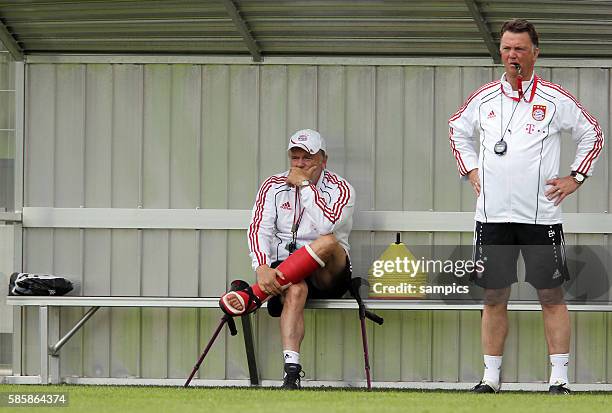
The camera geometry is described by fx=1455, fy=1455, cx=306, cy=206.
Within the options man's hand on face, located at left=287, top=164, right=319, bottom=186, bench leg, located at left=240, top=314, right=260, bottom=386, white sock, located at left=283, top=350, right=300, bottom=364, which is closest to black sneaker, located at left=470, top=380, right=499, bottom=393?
white sock, located at left=283, top=350, right=300, bottom=364

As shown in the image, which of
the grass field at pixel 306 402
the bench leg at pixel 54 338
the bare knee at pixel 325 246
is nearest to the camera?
the grass field at pixel 306 402

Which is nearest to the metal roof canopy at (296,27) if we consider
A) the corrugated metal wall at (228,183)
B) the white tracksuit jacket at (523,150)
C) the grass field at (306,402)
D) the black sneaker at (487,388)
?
the corrugated metal wall at (228,183)

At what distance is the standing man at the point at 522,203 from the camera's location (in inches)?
277

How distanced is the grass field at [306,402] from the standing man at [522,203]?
0.41 metres

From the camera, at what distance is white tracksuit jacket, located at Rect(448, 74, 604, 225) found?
7.07 m

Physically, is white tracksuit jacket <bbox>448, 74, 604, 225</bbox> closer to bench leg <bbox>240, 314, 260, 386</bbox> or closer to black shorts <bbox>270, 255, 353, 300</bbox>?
black shorts <bbox>270, 255, 353, 300</bbox>

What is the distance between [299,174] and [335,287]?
0.70 metres

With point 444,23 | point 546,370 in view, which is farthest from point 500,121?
point 546,370

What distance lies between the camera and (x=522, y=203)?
278 inches

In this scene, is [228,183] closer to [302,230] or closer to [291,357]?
[302,230]

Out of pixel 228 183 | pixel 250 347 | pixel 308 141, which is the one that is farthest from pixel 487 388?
pixel 228 183

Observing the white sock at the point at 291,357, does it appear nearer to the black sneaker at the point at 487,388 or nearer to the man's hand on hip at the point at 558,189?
the black sneaker at the point at 487,388

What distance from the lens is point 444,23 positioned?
27.9 ft

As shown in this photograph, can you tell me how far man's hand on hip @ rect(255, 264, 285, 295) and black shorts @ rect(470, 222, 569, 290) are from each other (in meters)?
1.26
